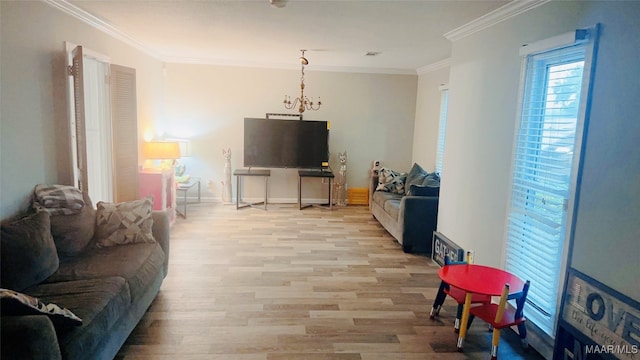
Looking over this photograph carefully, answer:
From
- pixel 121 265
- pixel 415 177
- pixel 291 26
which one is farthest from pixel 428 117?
pixel 121 265

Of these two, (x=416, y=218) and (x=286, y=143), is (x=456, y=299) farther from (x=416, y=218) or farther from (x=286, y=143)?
(x=286, y=143)

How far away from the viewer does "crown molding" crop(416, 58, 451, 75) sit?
5652mm

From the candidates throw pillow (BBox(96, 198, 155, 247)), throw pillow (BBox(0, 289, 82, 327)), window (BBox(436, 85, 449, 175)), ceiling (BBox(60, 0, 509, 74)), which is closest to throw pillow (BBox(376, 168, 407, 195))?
window (BBox(436, 85, 449, 175))

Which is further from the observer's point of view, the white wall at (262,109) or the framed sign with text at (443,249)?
the white wall at (262,109)

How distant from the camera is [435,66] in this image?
6.05 meters

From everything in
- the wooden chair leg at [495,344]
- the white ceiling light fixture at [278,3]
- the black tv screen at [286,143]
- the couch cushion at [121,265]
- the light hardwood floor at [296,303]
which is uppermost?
the white ceiling light fixture at [278,3]

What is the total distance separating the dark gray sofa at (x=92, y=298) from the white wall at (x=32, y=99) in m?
0.54

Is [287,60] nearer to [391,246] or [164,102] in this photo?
[164,102]

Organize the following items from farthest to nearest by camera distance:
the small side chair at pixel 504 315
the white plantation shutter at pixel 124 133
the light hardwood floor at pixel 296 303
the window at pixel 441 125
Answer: the window at pixel 441 125
the white plantation shutter at pixel 124 133
the light hardwood floor at pixel 296 303
the small side chair at pixel 504 315

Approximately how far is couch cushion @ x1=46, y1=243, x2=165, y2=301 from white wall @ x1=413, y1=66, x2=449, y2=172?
4.46 metres

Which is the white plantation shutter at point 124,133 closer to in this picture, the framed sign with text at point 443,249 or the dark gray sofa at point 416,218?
the dark gray sofa at point 416,218

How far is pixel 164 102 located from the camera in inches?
257

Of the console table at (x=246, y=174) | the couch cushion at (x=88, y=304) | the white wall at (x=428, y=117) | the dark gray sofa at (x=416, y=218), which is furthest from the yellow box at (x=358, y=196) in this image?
the couch cushion at (x=88, y=304)

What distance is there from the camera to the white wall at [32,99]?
2680 mm
